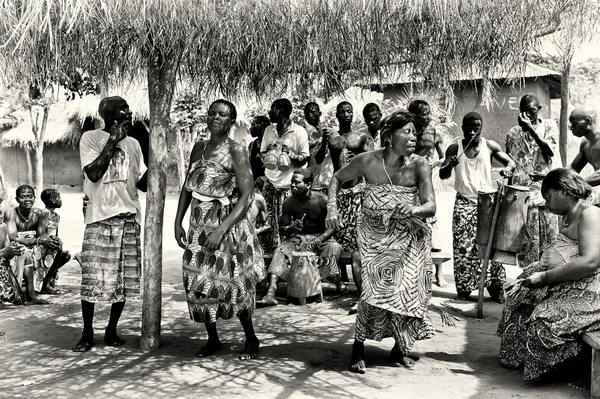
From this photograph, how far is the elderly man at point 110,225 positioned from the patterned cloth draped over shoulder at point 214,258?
0.58 m

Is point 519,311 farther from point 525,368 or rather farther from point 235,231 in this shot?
point 235,231

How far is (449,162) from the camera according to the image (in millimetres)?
6785

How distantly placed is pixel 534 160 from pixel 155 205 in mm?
4105

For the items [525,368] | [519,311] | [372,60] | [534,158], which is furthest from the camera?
[534,158]

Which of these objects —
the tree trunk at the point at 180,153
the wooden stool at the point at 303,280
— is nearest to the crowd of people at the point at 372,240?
the wooden stool at the point at 303,280

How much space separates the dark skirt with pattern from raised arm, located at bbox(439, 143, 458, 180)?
2698mm

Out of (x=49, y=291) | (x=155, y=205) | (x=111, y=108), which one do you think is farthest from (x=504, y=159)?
(x=49, y=291)

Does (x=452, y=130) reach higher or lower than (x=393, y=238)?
higher

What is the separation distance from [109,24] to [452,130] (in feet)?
54.4

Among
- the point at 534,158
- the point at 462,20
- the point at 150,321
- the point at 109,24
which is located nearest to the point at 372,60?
the point at 462,20

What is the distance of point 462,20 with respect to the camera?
16.6ft

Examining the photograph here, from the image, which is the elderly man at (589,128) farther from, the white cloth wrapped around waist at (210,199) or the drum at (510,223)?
the white cloth wrapped around waist at (210,199)

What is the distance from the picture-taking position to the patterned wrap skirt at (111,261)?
520cm

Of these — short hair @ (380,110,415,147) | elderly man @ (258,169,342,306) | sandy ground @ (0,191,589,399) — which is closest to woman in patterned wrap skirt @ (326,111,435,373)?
short hair @ (380,110,415,147)
